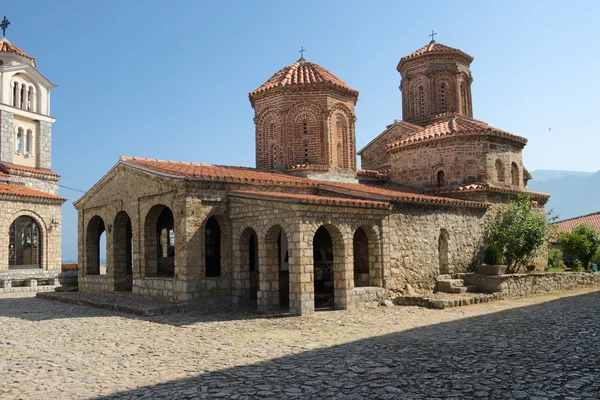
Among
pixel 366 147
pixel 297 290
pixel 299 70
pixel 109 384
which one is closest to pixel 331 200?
pixel 297 290

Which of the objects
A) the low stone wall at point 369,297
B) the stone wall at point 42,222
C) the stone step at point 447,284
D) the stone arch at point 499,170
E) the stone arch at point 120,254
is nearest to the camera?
the low stone wall at point 369,297

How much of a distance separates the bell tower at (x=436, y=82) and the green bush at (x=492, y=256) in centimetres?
814

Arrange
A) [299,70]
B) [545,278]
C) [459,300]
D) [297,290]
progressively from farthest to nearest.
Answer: [299,70], [545,278], [459,300], [297,290]

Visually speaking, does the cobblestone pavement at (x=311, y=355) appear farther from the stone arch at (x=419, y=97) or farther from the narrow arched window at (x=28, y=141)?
the narrow arched window at (x=28, y=141)

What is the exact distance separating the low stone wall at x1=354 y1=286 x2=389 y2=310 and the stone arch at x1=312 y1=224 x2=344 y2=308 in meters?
0.54

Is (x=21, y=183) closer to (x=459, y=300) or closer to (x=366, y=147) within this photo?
(x=366, y=147)

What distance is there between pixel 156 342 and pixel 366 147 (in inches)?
667

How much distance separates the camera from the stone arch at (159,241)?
1450 centimetres

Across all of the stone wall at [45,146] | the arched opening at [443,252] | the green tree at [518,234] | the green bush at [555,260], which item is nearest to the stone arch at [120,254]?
the arched opening at [443,252]

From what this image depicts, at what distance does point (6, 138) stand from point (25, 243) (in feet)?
17.5

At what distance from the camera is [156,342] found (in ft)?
28.7

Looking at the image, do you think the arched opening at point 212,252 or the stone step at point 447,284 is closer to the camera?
the stone step at point 447,284

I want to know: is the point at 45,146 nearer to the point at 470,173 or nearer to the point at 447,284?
the point at 470,173

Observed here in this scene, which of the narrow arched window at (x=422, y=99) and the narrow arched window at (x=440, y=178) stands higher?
the narrow arched window at (x=422, y=99)
